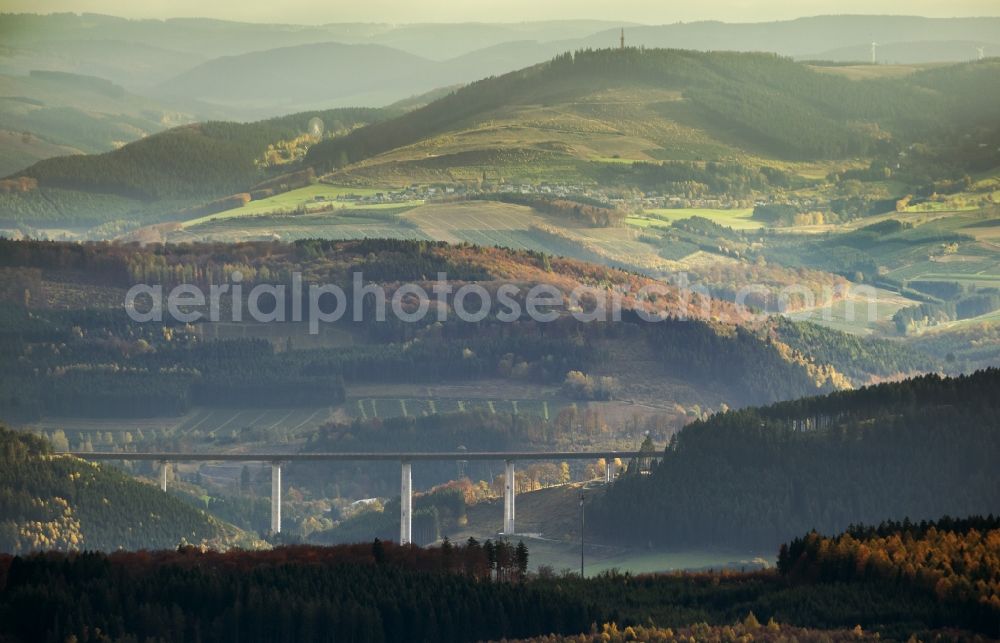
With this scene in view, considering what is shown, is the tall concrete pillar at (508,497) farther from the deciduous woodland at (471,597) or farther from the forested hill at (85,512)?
the deciduous woodland at (471,597)

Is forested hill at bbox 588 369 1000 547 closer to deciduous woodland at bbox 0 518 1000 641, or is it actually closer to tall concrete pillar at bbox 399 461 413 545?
tall concrete pillar at bbox 399 461 413 545

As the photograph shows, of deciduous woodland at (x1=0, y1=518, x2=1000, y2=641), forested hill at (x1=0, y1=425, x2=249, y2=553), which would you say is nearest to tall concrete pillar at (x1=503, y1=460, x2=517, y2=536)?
forested hill at (x1=0, y1=425, x2=249, y2=553)

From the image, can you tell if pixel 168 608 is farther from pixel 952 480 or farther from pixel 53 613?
pixel 952 480

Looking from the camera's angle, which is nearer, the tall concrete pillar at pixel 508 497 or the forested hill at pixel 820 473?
the forested hill at pixel 820 473

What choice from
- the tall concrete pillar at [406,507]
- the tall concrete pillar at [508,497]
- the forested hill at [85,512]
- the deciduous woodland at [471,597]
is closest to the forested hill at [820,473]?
the tall concrete pillar at [508,497]

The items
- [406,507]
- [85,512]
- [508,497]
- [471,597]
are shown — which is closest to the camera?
[471,597]

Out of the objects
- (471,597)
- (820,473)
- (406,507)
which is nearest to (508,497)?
(406,507)

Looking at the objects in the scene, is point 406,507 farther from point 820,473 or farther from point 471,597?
point 471,597
